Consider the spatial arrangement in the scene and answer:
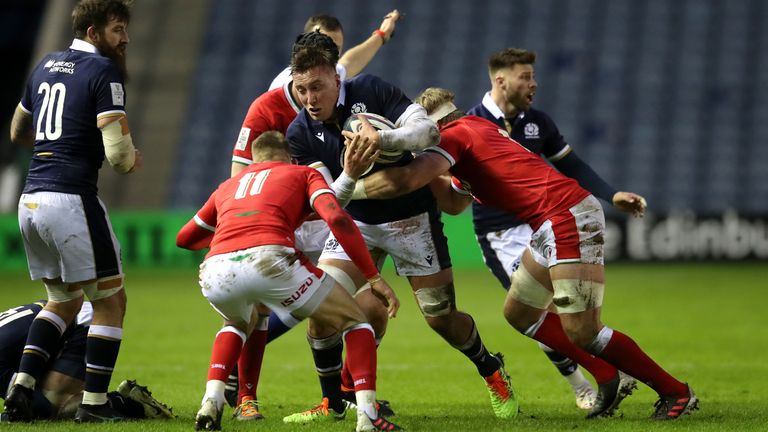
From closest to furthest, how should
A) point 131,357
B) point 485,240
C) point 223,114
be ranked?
point 485,240, point 131,357, point 223,114

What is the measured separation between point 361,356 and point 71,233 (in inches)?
70.4

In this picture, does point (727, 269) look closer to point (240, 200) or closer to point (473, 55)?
point (473, 55)

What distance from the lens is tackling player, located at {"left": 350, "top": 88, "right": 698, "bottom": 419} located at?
6.03 m

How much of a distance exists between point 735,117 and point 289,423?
69.4 feet

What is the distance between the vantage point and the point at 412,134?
5781 millimetres

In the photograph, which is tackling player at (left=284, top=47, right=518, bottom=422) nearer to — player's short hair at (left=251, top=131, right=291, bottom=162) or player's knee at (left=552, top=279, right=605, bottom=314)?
player's short hair at (left=251, top=131, right=291, bottom=162)

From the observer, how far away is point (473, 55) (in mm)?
26797

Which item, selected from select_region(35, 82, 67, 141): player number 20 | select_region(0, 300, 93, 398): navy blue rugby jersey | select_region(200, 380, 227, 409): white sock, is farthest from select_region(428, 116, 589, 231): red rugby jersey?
select_region(0, 300, 93, 398): navy blue rugby jersey

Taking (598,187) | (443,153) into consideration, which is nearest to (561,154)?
(598,187)

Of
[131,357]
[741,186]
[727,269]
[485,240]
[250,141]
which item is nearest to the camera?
[250,141]

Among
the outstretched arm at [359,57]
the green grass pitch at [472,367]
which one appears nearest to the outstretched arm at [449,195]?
the outstretched arm at [359,57]

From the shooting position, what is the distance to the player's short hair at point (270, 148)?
6.04 meters

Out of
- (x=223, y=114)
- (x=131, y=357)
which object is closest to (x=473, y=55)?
(x=223, y=114)

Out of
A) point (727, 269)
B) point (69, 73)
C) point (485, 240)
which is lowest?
point (727, 269)
